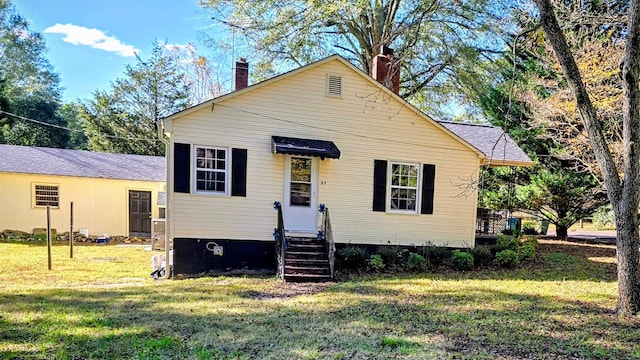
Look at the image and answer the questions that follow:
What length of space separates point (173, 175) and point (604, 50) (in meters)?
12.3

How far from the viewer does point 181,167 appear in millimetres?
9539

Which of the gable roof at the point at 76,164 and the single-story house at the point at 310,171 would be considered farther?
the gable roof at the point at 76,164

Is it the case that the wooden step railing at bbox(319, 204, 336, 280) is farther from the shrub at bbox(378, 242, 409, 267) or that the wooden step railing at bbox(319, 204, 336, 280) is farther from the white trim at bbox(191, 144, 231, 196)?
the white trim at bbox(191, 144, 231, 196)

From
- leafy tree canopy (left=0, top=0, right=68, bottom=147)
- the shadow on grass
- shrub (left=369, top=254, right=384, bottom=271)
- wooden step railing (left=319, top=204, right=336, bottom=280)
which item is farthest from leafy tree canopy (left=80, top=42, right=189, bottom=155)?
shrub (left=369, top=254, right=384, bottom=271)

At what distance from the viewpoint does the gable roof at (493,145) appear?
12.5 metres

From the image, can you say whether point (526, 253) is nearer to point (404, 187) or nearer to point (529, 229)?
point (404, 187)

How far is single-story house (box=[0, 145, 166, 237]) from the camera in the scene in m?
15.4

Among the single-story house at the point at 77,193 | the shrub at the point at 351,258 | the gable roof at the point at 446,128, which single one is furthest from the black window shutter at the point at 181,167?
the single-story house at the point at 77,193

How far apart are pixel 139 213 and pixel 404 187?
38.6 ft

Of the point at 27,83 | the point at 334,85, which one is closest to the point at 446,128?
the point at 334,85

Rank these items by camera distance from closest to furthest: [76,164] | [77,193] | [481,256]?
[481,256], [77,193], [76,164]

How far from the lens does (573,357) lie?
4.48m

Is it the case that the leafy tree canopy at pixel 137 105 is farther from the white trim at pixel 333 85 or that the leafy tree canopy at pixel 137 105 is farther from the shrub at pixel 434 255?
the shrub at pixel 434 255

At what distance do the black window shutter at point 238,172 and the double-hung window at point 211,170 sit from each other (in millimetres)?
178
